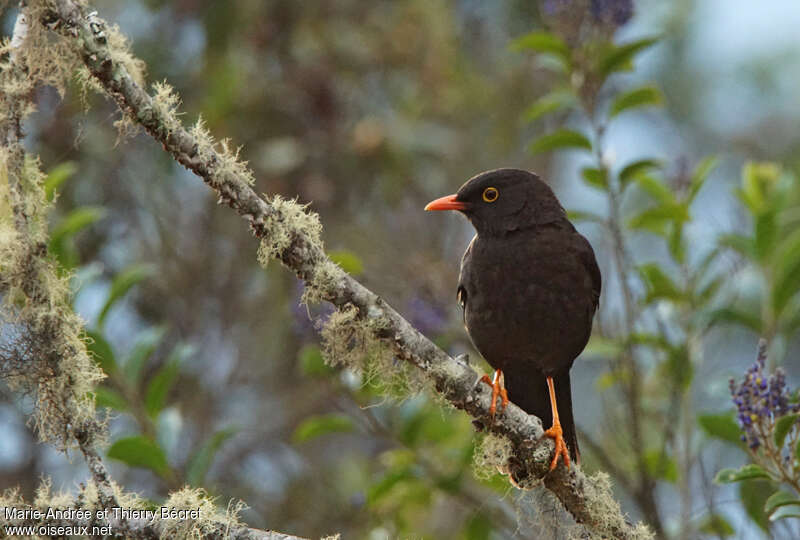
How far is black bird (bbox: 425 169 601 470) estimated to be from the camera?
4.23 metres

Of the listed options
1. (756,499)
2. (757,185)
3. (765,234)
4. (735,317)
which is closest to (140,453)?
(756,499)

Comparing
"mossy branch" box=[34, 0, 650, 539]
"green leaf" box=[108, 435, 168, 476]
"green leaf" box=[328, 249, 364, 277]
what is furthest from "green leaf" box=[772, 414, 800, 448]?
"green leaf" box=[108, 435, 168, 476]

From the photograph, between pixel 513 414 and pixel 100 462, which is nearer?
pixel 100 462

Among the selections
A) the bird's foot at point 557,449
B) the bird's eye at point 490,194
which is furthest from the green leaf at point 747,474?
the bird's eye at point 490,194

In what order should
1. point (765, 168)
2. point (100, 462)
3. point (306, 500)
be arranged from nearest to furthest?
point (100, 462), point (765, 168), point (306, 500)

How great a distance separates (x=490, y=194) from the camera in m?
4.68

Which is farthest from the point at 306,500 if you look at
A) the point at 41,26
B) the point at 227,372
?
the point at 41,26

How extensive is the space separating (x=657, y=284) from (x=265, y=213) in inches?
114

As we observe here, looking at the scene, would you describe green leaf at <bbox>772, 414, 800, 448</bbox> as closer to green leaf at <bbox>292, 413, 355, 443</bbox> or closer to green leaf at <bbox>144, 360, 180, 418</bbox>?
green leaf at <bbox>292, 413, 355, 443</bbox>

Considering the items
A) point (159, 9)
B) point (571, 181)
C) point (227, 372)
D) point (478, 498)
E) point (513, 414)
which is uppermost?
point (571, 181)

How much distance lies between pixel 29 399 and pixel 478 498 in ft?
10.2

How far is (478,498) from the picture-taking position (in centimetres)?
543

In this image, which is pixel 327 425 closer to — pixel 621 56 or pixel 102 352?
pixel 102 352

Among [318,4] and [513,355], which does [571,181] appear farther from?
[513,355]
